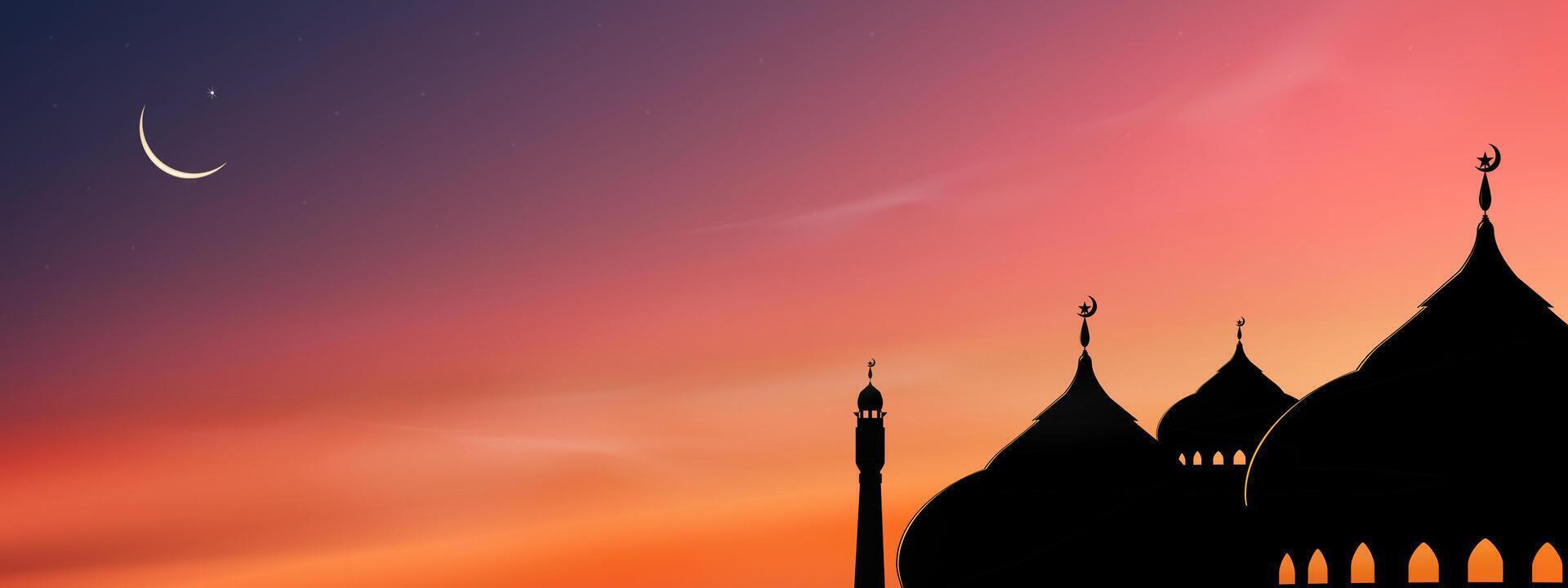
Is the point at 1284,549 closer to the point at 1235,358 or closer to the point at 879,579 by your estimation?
the point at 1235,358

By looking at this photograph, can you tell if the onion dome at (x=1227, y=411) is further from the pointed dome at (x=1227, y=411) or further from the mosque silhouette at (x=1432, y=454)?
the mosque silhouette at (x=1432, y=454)

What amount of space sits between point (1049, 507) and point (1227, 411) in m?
5.63

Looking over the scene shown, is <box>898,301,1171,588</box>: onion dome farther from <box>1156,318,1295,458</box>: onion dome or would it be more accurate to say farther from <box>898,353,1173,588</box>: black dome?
<box>1156,318,1295,458</box>: onion dome

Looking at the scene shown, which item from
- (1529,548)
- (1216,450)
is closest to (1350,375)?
(1529,548)

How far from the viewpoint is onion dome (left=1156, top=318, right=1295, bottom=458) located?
31.4 metres

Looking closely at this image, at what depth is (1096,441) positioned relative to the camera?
91.6ft

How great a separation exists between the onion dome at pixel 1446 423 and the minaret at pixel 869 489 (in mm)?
14941

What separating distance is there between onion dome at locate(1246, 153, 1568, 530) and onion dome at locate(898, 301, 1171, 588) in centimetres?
471

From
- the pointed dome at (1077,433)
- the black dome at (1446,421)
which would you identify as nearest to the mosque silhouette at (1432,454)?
the black dome at (1446,421)

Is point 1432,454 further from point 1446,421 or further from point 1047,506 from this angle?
point 1047,506

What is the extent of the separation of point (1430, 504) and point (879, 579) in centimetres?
1690

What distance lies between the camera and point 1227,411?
31.6 meters

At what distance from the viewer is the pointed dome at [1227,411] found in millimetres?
31438

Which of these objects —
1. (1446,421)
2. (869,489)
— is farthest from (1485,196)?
(869,489)
